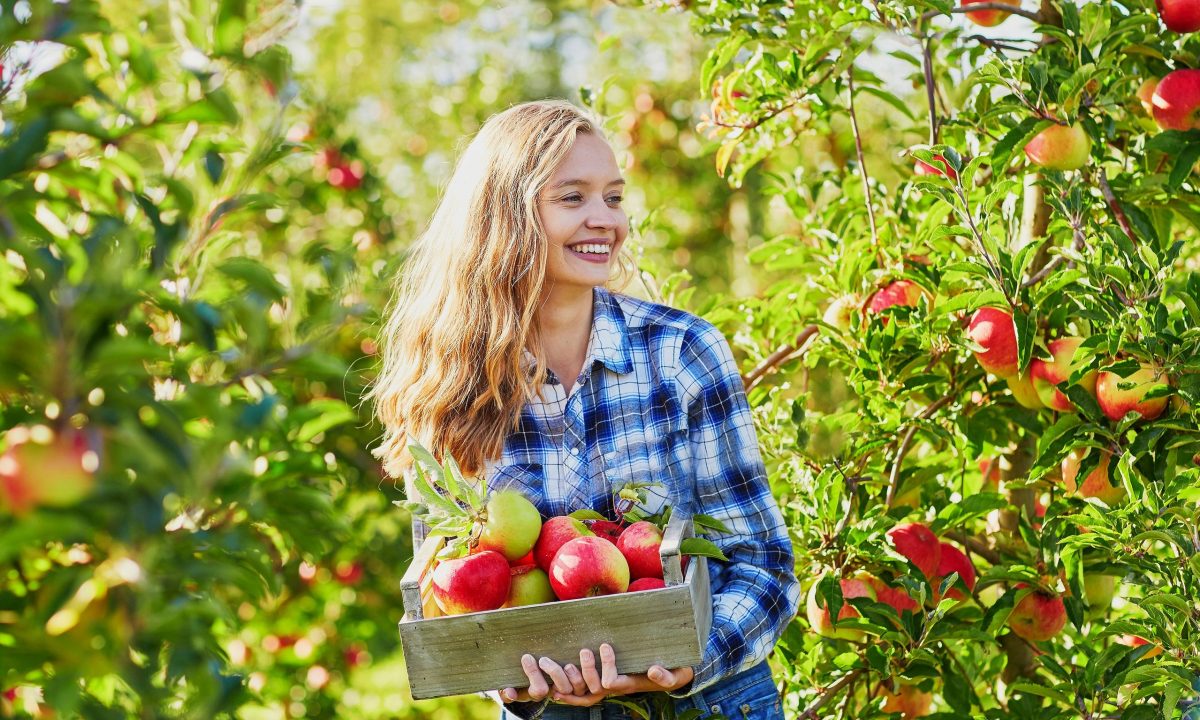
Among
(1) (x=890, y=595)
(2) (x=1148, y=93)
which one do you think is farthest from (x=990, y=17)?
(1) (x=890, y=595)

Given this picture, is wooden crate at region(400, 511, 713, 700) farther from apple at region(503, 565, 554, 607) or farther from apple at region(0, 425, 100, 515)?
apple at region(0, 425, 100, 515)

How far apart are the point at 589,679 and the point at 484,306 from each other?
66cm

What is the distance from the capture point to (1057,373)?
1.76 meters

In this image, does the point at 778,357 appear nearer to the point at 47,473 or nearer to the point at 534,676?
the point at 534,676

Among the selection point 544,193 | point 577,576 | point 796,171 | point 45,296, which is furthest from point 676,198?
point 45,296

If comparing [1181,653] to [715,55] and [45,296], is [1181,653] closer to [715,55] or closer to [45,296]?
[715,55]

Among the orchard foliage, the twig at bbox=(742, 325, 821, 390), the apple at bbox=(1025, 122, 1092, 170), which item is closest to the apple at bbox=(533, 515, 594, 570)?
the orchard foliage

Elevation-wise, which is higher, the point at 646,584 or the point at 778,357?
the point at 646,584

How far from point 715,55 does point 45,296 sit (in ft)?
5.29

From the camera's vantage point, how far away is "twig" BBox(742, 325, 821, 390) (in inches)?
87.5

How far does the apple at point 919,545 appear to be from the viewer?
189 centimetres

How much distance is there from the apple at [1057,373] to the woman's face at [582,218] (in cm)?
67

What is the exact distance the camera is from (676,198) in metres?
6.04

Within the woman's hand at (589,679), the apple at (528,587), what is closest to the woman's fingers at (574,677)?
the woman's hand at (589,679)
